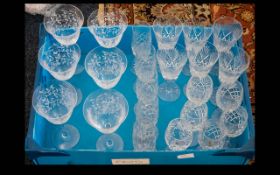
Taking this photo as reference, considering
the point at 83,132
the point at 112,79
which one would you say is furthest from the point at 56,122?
the point at 112,79

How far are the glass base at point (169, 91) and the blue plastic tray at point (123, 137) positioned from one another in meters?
0.02

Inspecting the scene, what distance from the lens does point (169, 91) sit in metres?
1.55

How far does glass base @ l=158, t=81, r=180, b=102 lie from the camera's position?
154cm

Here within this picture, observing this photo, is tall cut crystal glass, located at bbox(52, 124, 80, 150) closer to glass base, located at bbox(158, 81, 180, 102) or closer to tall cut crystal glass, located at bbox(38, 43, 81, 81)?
tall cut crystal glass, located at bbox(38, 43, 81, 81)

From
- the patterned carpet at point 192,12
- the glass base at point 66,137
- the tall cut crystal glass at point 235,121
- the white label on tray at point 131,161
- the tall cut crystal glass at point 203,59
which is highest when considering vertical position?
the patterned carpet at point 192,12

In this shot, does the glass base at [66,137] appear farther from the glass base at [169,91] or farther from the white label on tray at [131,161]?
the glass base at [169,91]

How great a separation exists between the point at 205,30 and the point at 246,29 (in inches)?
13.8

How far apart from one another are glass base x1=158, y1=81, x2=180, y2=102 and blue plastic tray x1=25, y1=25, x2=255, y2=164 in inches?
0.6

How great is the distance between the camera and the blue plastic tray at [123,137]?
4.33 feet

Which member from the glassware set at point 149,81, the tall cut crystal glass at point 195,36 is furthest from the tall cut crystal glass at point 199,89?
the tall cut crystal glass at point 195,36

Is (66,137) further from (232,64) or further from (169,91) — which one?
(232,64)

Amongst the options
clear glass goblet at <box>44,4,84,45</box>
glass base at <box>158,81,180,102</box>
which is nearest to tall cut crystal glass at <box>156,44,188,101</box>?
glass base at <box>158,81,180,102</box>

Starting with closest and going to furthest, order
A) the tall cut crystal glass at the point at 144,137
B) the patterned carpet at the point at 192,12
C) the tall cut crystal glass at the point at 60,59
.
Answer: the tall cut crystal glass at the point at 144,137 < the tall cut crystal glass at the point at 60,59 < the patterned carpet at the point at 192,12

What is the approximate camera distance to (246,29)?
1857mm
